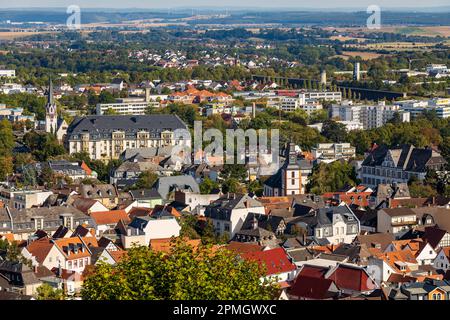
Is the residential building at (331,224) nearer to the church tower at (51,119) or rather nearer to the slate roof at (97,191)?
the slate roof at (97,191)

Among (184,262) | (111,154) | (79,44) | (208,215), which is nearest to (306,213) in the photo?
(208,215)

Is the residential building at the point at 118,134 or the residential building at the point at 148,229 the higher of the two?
the residential building at the point at 148,229

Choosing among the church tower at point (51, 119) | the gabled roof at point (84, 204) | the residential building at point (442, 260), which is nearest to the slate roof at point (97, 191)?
the gabled roof at point (84, 204)

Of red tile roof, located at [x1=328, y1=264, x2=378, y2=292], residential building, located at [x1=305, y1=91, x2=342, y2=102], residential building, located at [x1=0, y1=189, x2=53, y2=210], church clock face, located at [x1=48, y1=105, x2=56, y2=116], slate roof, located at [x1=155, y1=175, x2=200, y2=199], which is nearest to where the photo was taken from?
red tile roof, located at [x1=328, y1=264, x2=378, y2=292]

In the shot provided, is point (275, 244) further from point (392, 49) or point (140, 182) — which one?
point (392, 49)

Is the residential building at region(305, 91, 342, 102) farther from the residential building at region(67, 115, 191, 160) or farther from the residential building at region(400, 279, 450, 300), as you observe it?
the residential building at region(400, 279, 450, 300)

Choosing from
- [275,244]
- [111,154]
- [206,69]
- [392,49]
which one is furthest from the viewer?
[392,49]

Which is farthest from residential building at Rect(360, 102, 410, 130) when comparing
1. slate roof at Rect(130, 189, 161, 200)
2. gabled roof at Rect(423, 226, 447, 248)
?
gabled roof at Rect(423, 226, 447, 248)
